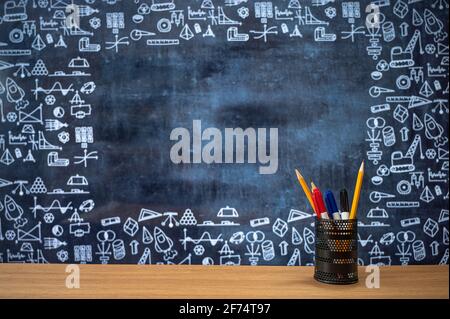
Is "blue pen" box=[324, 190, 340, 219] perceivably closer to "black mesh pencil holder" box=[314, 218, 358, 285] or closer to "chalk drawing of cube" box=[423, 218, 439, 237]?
"black mesh pencil holder" box=[314, 218, 358, 285]

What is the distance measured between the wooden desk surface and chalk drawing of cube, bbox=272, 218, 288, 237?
27 cm

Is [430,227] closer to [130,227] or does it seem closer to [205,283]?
[205,283]

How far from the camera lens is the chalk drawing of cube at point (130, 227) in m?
1.30

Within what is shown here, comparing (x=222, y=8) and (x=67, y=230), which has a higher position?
(x=222, y=8)

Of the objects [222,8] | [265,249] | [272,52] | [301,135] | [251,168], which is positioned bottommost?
[265,249]

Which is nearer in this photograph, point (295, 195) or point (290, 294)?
point (290, 294)

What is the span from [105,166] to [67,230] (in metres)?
0.24

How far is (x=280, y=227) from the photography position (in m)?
1.29

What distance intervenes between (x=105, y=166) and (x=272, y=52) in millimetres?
649

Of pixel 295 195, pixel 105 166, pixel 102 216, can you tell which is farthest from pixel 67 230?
pixel 295 195

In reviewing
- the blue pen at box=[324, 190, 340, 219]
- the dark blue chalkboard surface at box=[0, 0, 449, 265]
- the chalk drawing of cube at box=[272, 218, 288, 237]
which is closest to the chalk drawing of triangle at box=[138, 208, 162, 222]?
the dark blue chalkboard surface at box=[0, 0, 449, 265]

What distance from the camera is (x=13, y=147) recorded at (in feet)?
4.29

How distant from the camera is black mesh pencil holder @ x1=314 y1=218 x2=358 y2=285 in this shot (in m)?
0.85
